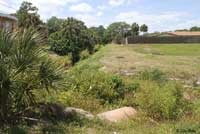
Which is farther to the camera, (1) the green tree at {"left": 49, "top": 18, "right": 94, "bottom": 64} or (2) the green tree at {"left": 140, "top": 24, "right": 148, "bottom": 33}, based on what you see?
(2) the green tree at {"left": 140, "top": 24, "right": 148, "bottom": 33}

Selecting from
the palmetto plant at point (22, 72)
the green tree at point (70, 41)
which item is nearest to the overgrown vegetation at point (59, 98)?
the palmetto plant at point (22, 72)

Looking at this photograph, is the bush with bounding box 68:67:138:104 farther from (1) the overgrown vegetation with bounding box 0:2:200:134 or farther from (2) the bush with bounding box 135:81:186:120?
(2) the bush with bounding box 135:81:186:120

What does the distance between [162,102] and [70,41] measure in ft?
127

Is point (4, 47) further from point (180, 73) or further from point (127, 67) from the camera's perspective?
point (127, 67)

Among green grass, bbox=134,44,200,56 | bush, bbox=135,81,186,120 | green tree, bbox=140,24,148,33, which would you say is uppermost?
green tree, bbox=140,24,148,33

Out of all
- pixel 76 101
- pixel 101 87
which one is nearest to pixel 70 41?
pixel 101 87

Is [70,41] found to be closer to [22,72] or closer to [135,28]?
[22,72]

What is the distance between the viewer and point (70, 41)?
155 ft

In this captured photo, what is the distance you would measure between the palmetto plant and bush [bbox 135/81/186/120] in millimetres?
2910

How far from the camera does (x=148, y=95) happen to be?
980 centimetres

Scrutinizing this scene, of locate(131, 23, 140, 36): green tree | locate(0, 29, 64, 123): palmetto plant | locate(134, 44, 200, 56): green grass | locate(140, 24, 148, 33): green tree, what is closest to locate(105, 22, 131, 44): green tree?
locate(131, 23, 140, 36): green tree

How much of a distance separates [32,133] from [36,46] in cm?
183

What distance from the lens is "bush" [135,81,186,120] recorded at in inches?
357

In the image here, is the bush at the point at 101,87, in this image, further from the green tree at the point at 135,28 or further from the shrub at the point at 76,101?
the green tree at the point at 135,28
